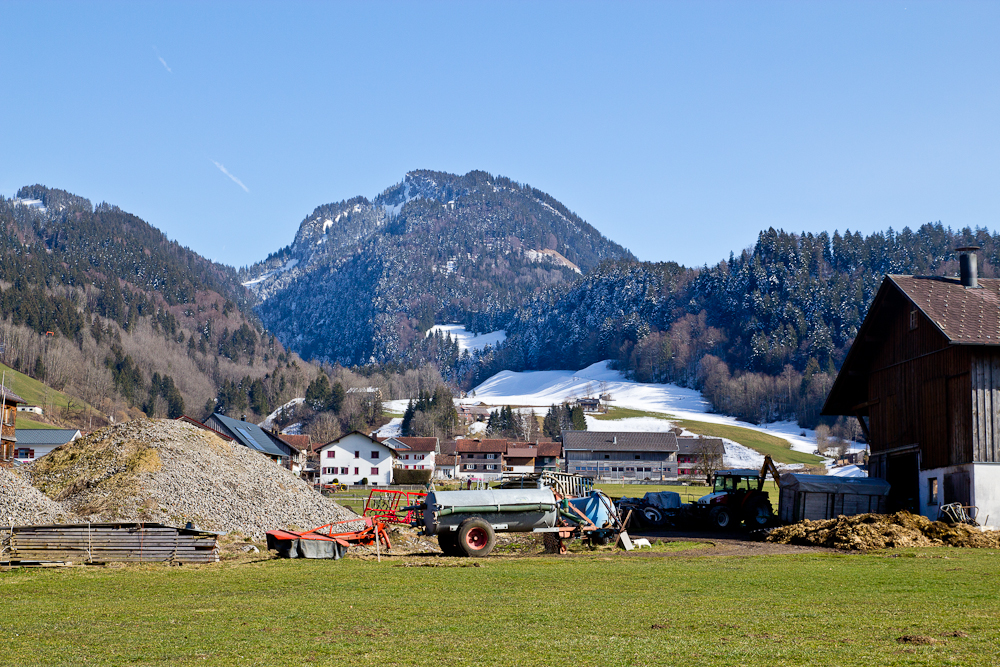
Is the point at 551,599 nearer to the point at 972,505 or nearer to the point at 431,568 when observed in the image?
the point at 431,568

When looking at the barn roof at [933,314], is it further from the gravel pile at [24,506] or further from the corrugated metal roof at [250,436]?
the corrugated metal roof at [250,436]

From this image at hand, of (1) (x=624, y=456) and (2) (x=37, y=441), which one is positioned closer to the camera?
(2) (x=37, y=441)

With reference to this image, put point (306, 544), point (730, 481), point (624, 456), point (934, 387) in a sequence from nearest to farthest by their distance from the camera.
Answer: point (306, 544)
point (934, 387)
point (730, 481)
point (624, 456)

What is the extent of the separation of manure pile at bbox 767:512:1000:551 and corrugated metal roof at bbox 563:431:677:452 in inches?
4694

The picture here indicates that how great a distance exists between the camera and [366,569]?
24.9 m

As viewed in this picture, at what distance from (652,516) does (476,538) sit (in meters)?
16.4

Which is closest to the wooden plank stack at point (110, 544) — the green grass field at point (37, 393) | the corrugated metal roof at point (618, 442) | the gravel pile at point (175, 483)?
the gravel pile at point (175, 483)

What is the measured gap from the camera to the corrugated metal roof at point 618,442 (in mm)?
152500

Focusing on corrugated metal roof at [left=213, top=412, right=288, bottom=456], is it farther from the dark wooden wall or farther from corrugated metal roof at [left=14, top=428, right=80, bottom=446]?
the dark wooden wall

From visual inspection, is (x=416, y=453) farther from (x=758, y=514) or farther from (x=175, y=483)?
(x=175, y=483)

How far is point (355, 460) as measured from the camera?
422 feet

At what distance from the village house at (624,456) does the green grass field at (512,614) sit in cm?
12706

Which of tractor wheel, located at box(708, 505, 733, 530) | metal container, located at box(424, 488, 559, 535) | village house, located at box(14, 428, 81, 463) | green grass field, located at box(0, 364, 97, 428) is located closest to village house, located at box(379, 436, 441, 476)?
village house, located at box(14, 428, 81, 463)

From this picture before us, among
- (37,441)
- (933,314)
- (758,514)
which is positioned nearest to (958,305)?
(933,314)
